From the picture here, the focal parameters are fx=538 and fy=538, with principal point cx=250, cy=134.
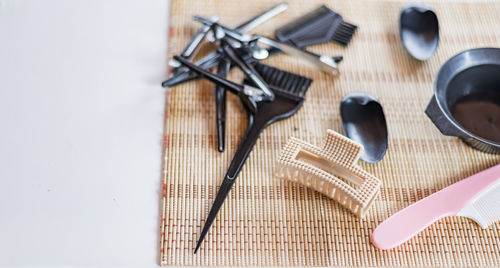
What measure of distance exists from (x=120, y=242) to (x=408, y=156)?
364 mm

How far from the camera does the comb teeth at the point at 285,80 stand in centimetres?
72

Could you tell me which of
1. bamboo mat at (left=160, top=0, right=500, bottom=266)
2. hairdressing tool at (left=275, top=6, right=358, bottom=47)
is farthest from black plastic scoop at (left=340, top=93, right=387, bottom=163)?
hairdressing tool at (left=275, top=6, right=358, bottom=47)

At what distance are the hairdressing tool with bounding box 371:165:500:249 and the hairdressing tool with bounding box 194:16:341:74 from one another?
220mm

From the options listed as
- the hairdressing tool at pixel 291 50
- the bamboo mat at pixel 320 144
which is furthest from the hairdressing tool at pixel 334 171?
the hairdressing tool at pixel 291 50

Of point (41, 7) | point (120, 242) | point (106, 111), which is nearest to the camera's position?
point (120, 242)

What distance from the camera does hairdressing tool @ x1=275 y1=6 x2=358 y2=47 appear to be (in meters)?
0.77

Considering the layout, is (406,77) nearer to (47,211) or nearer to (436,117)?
(436,117)

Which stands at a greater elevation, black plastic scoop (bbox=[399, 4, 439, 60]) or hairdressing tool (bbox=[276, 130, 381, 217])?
black plastic scoop (bbox=[399, 4, 439, 60])

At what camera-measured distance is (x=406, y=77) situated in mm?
742

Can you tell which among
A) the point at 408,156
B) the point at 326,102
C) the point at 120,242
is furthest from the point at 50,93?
the point at 408,156

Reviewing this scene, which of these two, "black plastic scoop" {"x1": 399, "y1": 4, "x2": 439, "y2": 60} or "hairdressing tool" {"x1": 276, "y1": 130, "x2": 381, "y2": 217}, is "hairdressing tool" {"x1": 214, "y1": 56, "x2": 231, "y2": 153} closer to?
"hairdressing tool" {"x1": 276, "y1": 130, "x2": 381, "y2": 217}

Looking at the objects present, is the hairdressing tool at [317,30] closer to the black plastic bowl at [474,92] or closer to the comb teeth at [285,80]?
the comb teeth at [285,80]

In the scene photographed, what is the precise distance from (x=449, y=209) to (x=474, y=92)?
174 mm


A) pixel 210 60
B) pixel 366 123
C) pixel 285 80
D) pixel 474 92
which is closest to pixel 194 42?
pixel 210 60
